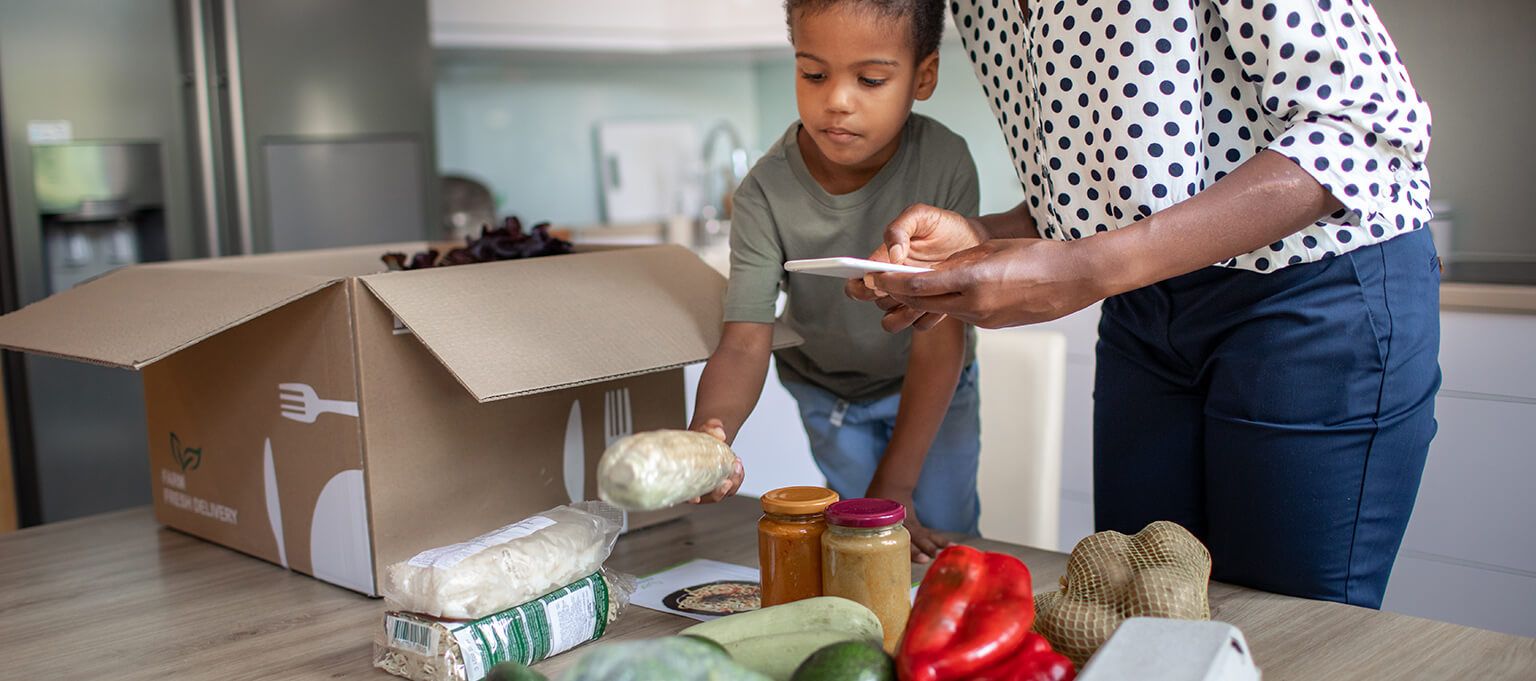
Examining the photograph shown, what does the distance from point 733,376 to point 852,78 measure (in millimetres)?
291

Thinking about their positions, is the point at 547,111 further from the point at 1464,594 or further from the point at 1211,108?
the point at 1211,108

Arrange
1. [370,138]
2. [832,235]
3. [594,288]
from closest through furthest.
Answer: [594,288] → [832,235] → [370,138]

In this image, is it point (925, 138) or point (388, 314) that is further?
point (925, 138)

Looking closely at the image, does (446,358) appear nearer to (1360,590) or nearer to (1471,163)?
(1360,590)

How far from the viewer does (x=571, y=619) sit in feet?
2.71

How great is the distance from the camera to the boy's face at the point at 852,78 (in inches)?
43.2

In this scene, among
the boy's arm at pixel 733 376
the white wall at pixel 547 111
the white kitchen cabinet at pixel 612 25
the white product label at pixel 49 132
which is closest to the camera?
the boy's arm at pixel 733 376

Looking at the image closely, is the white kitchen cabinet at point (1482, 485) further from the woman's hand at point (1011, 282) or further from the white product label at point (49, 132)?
the white product label at point (49, 132)

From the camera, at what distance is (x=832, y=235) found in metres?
1.21

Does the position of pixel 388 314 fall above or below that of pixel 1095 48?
below

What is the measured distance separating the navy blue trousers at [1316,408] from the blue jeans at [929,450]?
358mm

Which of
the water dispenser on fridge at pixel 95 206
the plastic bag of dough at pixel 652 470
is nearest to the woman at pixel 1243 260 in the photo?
the plastic bag of dough at pixel 652 470

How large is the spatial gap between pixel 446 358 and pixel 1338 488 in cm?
67

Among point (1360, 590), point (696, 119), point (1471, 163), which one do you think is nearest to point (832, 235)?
point (1360, 590)
